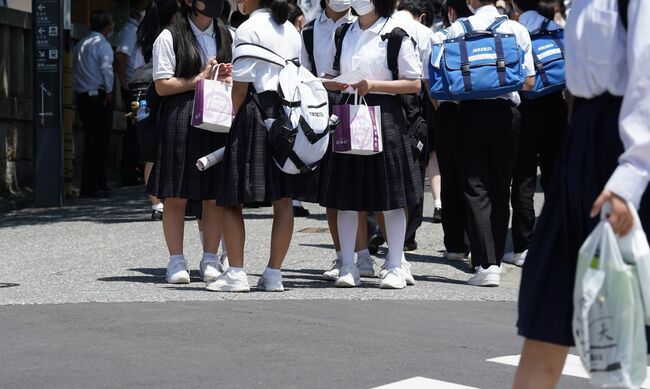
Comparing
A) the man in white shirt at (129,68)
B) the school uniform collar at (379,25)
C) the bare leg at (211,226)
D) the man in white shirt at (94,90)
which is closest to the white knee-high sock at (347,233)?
the bare leg at (211,226)

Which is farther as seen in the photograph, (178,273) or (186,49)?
(178,273)

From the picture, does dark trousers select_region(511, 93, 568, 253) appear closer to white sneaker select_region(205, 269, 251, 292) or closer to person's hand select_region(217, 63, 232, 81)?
person's hand select_region(217, 63, 232, 81)

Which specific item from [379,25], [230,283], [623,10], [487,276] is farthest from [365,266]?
[623,10]

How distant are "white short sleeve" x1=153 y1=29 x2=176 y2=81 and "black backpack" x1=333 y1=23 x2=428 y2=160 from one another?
100cm

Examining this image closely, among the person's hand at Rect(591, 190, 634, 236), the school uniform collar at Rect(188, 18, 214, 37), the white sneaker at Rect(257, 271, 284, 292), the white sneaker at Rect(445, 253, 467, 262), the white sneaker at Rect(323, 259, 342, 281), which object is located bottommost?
the white sneaker at Rect(445, 253, 467, 262)

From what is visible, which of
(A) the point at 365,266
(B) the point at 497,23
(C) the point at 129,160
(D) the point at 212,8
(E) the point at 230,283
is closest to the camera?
(E) the point at 230,283

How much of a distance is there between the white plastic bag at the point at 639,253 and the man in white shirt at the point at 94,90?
12.4 metres

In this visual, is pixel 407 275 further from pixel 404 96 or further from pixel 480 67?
pixel 480 67

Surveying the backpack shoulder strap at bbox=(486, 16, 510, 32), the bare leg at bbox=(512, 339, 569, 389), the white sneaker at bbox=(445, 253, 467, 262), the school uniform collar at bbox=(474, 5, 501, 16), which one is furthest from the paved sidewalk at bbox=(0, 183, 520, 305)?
the bare leg at bbox=(512, 339, 569, 389)

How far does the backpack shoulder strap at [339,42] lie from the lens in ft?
27.9

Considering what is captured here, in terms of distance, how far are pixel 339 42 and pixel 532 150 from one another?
2251 millimetres

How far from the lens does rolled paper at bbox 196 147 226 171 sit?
843cm

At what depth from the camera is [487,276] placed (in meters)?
9.02

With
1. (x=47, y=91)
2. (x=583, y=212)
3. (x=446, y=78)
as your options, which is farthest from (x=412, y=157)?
(x=47, y=91)
